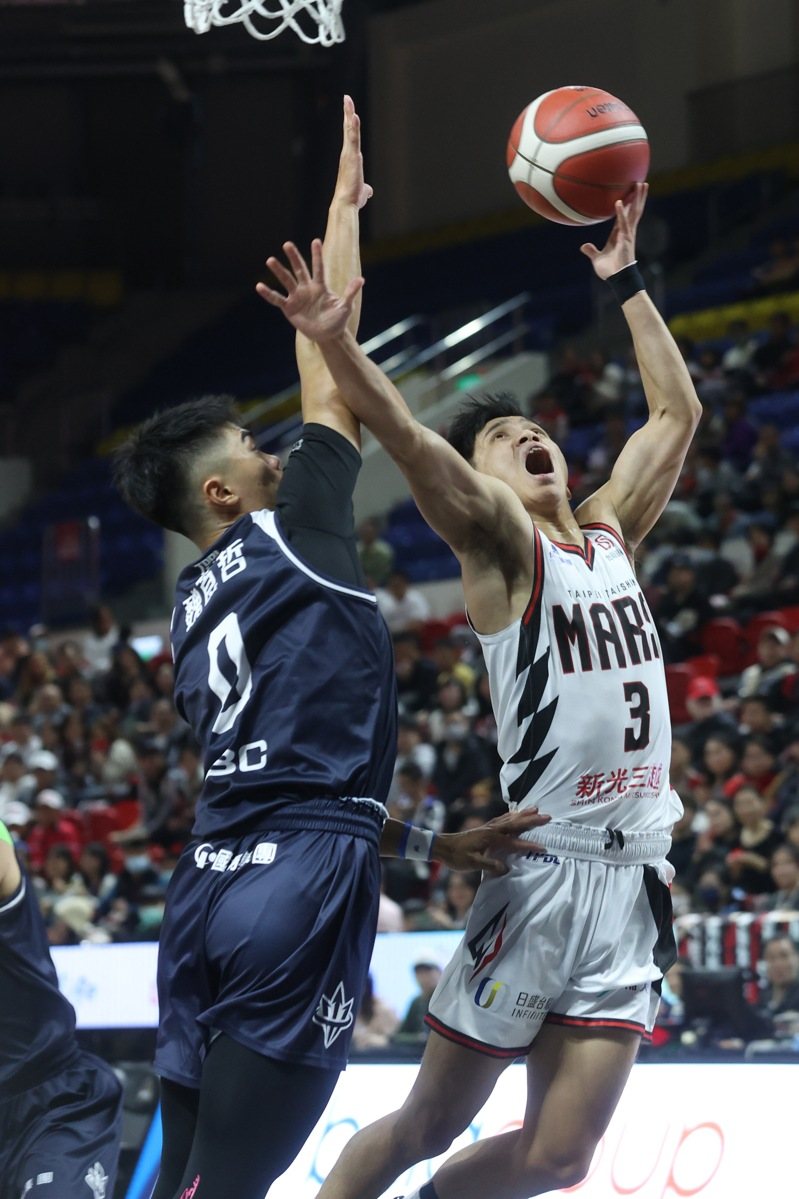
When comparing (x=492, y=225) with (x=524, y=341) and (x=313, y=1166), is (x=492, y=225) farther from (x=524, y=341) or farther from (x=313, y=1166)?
(x=313, y=1166)

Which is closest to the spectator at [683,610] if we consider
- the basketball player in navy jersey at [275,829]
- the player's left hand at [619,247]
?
the player's left hand at [619,247]

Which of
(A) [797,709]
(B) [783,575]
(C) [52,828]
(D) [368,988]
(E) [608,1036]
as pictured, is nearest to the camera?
(E) [608,1036]

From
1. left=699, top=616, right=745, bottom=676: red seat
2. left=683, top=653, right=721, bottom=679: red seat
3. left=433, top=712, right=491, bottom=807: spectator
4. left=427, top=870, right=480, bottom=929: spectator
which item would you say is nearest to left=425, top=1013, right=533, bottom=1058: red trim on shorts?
left=427, top=870, right=480, bottom=929: spectator

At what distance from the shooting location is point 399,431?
405 cm

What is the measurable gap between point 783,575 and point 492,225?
1197 centimetres

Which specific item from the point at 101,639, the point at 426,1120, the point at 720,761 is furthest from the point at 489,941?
the point at 101,639

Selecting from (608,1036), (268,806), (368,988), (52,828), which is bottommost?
(52,828)

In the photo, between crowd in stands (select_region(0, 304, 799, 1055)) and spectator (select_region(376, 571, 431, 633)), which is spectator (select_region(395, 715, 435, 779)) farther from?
spectator (select_region(376, 571, 431, 633))

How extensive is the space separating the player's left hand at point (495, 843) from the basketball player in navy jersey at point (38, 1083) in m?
1.07

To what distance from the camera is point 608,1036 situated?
440 cm

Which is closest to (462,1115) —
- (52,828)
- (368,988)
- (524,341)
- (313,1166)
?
(313,1166)

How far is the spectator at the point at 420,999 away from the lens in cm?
851

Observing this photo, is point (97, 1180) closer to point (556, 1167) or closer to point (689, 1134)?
point (556, 1167)

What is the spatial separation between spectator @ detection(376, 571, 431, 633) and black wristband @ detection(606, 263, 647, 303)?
10.6m
